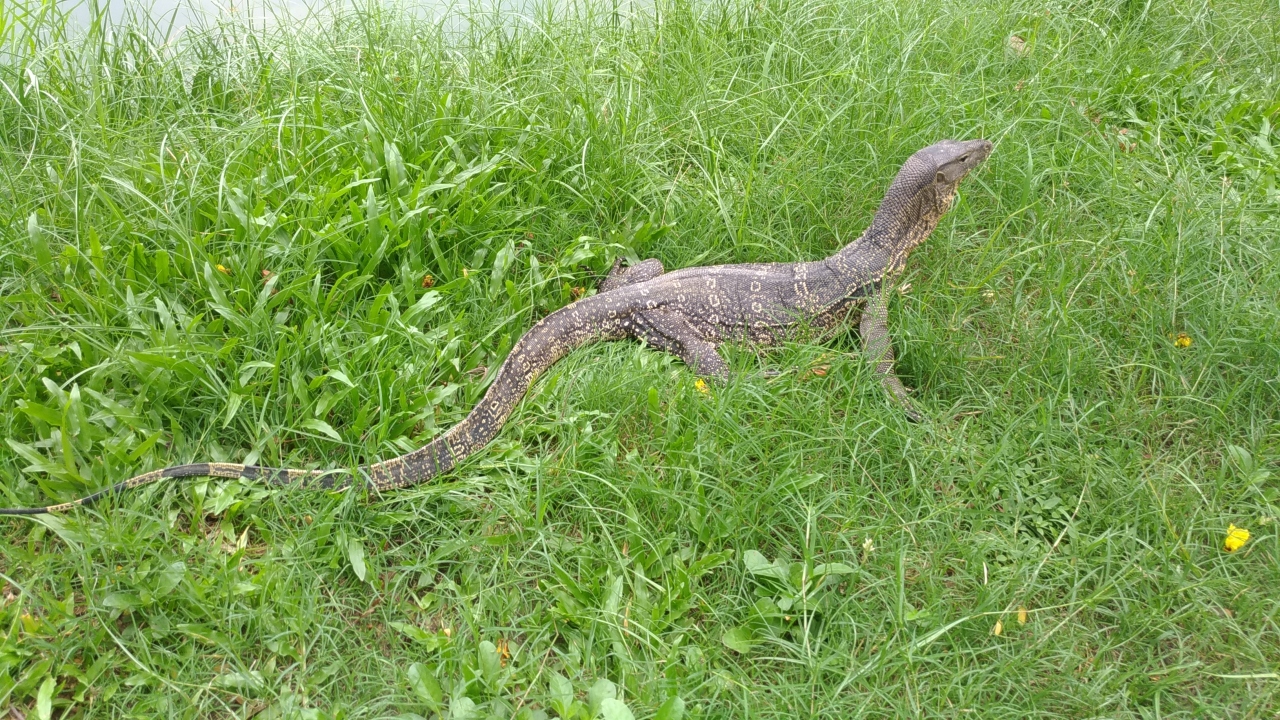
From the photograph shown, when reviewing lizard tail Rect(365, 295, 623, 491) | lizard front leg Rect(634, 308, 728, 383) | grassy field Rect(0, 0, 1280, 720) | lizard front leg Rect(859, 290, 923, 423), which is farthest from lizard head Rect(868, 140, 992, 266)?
lizard tail Rect(365, 295, 623, 491)

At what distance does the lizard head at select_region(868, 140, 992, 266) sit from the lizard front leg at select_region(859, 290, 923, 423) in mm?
371

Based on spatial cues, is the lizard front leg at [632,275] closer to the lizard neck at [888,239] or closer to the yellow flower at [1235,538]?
the lizard neck at [888,239]

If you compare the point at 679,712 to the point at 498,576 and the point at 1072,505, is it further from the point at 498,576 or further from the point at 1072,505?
the point at 1072,505

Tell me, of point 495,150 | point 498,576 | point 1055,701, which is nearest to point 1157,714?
point 1055,701

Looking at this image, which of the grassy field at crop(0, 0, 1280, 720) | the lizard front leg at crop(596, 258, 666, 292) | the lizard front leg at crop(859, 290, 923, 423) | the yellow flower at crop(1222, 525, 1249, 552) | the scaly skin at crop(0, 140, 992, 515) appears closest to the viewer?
the grassy field at crop(0, 0, 1280, 720)

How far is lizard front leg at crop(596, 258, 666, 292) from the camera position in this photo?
5070 millimetres

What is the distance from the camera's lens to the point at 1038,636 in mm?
3385

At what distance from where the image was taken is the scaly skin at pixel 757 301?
14.8 feet

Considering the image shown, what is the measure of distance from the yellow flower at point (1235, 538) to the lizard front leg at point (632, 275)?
296cm

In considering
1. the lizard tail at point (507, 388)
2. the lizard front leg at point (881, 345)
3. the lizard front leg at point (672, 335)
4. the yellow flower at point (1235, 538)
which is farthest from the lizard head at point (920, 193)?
the yellow flower at point (1235, 538)

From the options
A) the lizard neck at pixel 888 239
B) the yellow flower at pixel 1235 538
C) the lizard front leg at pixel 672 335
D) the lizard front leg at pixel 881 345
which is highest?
the lizard neck at pixel 888 239

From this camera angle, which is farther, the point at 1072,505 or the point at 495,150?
the point at 495,150

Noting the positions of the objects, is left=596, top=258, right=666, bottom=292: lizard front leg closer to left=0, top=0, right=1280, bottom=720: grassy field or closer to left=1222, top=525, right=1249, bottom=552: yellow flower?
left=0, top=0, right=1280, bottom=720: grassy field

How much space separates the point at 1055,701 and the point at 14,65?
6.14m
